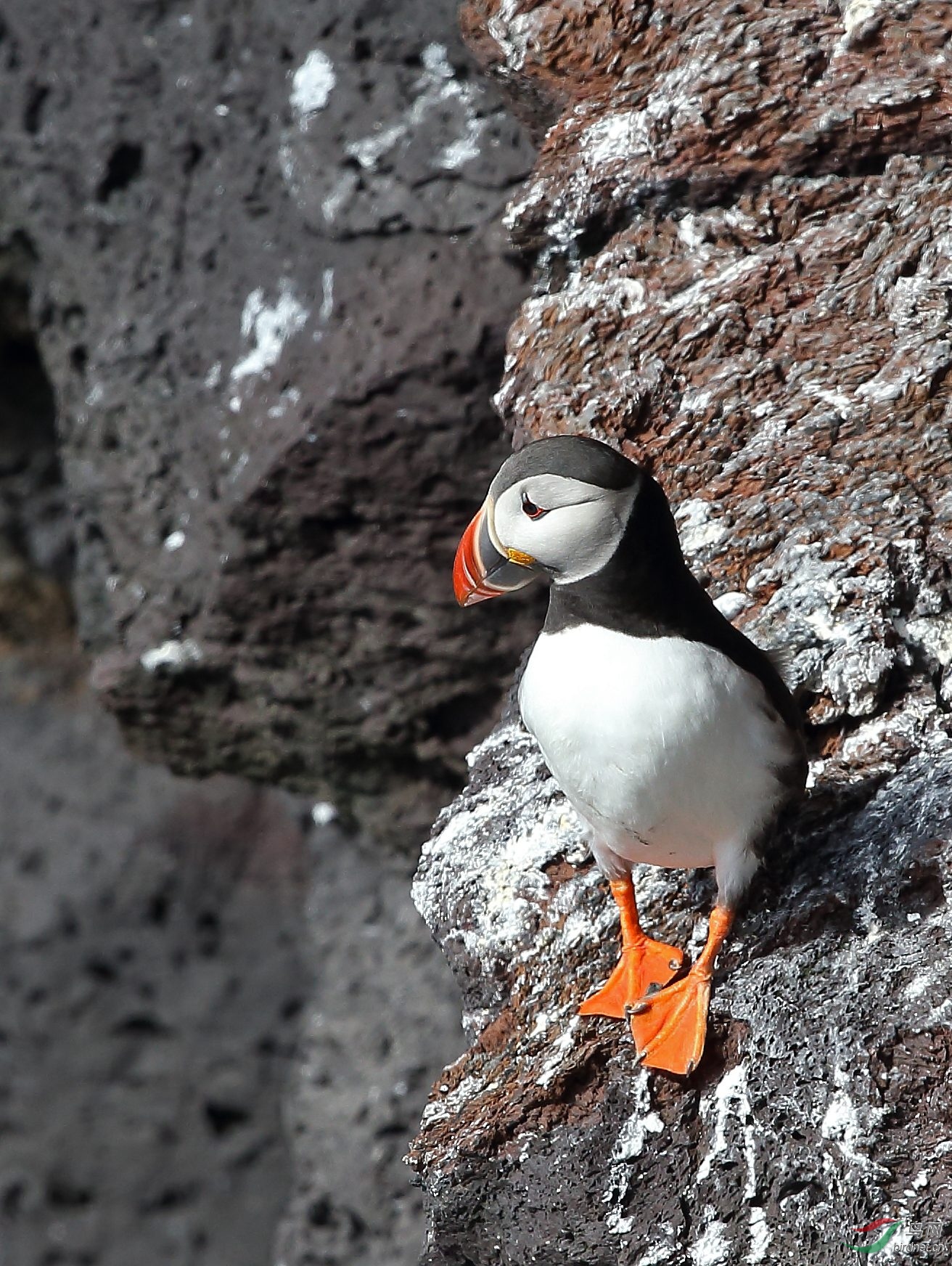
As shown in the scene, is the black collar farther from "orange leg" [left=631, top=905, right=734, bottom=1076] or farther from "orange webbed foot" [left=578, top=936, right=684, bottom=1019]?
"orange webbed foot" [left=578, top=936, right=684, bottom=1019]

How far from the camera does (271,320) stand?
5125 mm

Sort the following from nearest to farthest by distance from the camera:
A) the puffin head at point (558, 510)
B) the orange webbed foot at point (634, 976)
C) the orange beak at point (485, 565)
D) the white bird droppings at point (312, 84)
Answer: the puffin head at point (558, 510) < the orange beak at point (485, 565) < the orange webbed foot at point (634, 976) < the white bird droppings at point (312, 84)

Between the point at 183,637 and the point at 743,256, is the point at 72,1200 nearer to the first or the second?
the point at 183,637

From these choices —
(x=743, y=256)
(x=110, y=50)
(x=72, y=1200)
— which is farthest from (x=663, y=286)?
(x=72, y=1200)

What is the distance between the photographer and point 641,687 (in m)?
2.53

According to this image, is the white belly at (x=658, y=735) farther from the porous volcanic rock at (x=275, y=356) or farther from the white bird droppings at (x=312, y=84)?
the white bird droppings at (x=312, y=84)

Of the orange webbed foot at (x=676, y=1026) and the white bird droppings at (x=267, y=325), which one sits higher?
the white bird droppings at (x=267, y=325)

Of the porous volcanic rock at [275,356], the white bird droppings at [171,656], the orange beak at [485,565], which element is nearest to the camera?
the orange beak at [485,565]

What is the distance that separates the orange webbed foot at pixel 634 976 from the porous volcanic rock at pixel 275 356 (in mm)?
2327

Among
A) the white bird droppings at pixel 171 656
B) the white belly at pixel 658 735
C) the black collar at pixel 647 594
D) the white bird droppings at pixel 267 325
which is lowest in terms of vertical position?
the white bird droppings at pixel 171 656

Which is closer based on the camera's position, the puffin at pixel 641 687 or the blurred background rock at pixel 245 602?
the puffin at pixel 641 687

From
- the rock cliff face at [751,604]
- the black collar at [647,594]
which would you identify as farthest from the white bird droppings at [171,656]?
the black collar at [647,594]

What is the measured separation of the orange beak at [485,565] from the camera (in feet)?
8.47

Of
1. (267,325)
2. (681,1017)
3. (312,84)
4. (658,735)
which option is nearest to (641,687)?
(658,735)
